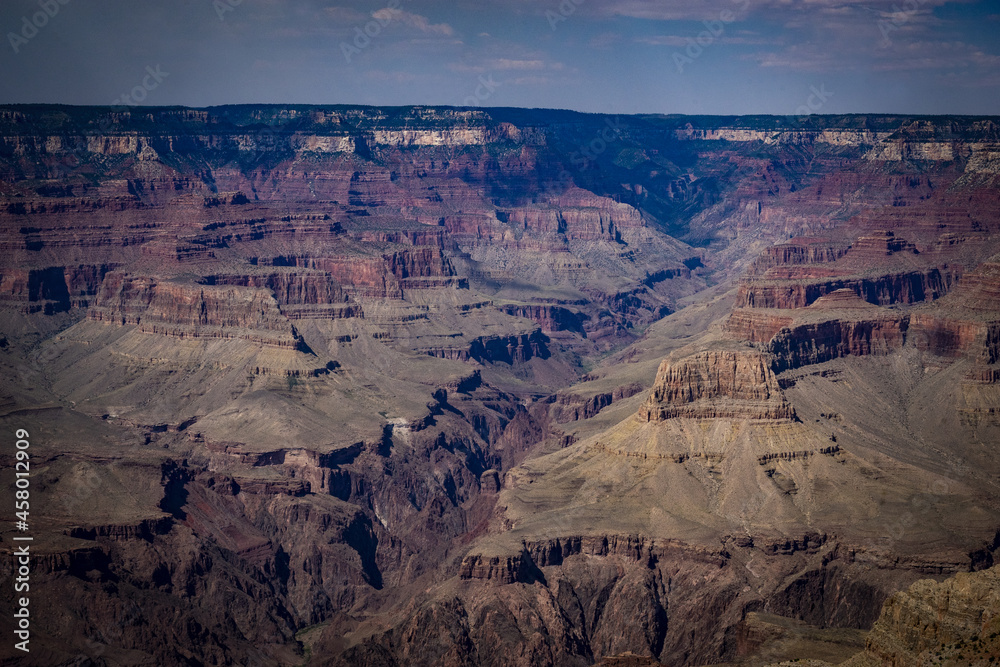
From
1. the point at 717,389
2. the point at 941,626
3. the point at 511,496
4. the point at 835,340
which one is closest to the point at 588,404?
the point at 835,340

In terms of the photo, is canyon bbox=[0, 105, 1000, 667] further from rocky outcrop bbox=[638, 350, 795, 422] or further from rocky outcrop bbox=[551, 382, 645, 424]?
rocky outcrop bbox=[551, 382, 645, 424]

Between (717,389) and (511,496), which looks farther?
(717,389)

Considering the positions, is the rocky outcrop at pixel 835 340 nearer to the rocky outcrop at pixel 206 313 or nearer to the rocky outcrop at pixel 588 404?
the rocky outcrop at pixel 588 404

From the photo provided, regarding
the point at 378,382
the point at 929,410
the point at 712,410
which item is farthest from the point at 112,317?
the point at 929,410

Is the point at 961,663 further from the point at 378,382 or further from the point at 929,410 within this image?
the point at 378,382

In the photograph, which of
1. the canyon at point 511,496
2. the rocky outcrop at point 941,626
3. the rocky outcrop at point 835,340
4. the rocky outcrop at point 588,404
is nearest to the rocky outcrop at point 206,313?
the canyon at point 511,496

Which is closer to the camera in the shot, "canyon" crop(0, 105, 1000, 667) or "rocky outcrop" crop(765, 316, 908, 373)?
"canyon" crop(0, 105, 1000, 667)

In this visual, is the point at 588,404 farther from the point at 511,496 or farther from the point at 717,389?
the point at 511,496

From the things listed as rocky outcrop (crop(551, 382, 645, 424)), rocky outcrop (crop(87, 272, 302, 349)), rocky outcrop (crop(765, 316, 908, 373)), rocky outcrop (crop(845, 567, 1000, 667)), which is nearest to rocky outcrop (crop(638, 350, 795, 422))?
rocky outcrop (crop(765, 316, 908, 373))
